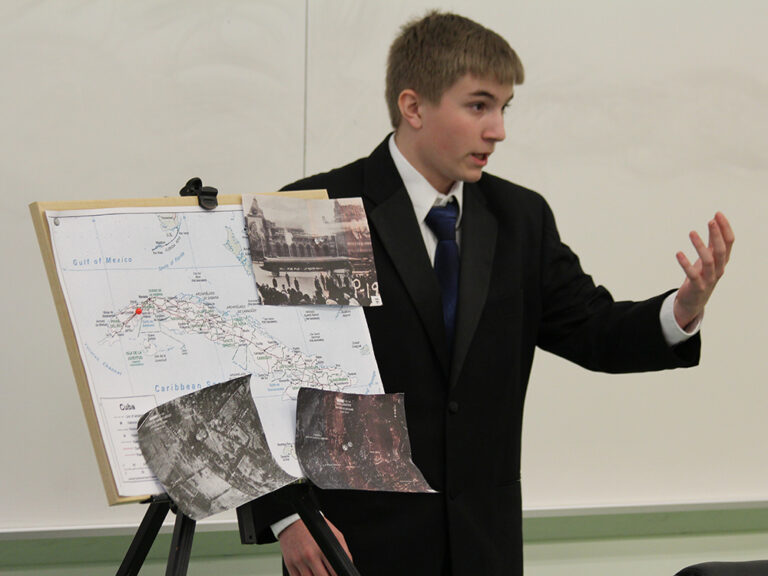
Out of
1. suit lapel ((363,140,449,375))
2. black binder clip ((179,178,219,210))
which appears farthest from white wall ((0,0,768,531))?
black binder clip ((179,178,219,210))

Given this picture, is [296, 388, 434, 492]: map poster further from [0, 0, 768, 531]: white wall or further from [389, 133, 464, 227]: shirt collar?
[0, 0, 768, 531]: white wall

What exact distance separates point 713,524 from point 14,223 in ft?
7.79

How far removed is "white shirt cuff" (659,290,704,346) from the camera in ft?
5.86

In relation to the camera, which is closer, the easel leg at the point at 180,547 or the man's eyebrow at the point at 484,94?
the easel leg at the point at 180,547

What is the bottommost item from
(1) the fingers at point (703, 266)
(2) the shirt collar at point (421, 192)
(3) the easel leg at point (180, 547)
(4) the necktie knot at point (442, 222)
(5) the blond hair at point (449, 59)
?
(3) the easel leg at point (180, 547)

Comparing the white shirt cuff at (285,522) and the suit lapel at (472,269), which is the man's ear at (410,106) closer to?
the suit lapel at (472,269)

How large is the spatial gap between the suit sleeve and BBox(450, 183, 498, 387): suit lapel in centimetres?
16

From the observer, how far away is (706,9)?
3107 millimetres

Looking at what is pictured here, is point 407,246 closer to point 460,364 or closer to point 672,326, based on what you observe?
point 460,364

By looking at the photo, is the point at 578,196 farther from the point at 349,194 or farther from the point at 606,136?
the point at 349,194

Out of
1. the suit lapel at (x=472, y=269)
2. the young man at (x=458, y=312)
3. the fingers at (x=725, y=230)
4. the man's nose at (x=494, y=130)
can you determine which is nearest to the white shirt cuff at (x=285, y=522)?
the young man at (x=458, y=312)

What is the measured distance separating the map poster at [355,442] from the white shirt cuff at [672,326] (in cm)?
54

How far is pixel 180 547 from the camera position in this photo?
4.54ft

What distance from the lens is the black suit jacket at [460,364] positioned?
1.70 m
